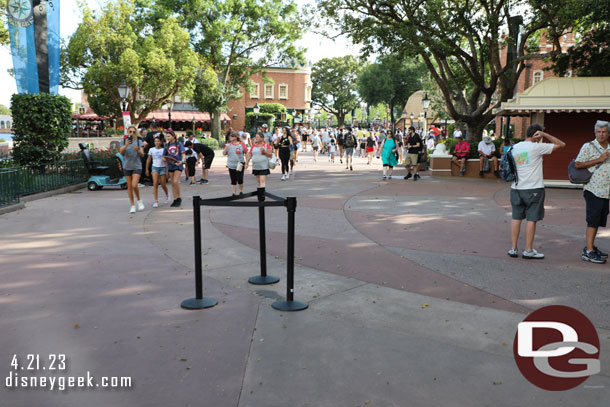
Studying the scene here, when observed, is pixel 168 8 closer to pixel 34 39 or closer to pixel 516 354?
pixel 34 39

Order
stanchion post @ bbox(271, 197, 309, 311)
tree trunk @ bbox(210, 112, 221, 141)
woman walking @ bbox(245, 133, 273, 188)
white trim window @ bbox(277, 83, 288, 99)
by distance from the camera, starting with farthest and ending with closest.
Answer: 1. white trim window @ bbox(277, 83, 288, 99)
2. tree trunk @ bbox(210, 112, 221, 141)
3. woman walking @ bbox(245, 133, 273, 188)
4. stanchion post @ bbox(271, 197, 309, 311)

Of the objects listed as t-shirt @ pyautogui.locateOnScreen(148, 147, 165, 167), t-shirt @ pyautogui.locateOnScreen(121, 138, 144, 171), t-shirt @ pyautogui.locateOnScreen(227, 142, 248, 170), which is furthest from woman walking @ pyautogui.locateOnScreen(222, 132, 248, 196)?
t-shirt @ pyautogui.locateOnScreen(121, 138, 144, 171)

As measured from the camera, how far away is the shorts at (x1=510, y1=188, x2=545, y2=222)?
6.90m

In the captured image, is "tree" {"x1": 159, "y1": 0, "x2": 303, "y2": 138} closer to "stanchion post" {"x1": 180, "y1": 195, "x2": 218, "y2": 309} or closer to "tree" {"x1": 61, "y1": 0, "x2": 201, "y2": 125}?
"tree" {"x1": 61, "y1": 0, "x2": 201, "y2": 125}

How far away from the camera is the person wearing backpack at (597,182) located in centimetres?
672

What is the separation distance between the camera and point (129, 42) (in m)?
34.2

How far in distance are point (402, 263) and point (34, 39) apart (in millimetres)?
13746

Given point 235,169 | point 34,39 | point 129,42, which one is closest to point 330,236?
point 235,169

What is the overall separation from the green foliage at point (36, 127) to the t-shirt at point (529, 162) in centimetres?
1319

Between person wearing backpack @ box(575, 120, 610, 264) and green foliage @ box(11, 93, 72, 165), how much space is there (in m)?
13.9

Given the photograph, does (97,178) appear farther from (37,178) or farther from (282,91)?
(282,91)

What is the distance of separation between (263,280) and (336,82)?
85962mm

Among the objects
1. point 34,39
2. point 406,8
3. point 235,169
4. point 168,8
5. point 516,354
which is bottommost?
point 516,354

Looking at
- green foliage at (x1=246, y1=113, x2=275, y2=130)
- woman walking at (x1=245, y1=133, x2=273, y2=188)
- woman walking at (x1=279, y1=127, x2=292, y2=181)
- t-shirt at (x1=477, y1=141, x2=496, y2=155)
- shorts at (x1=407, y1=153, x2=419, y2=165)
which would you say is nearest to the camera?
woman walking at (x1=245, y1=133, x2=273, y2=188)
